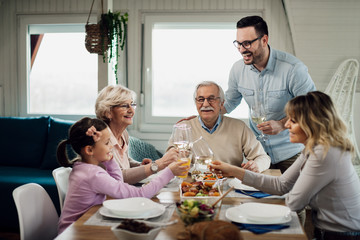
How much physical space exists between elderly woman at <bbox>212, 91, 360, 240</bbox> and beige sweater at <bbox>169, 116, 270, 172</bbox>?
98 cm

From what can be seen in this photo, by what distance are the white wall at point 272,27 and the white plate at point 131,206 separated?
269 centimetres

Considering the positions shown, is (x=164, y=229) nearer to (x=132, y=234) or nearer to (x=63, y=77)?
(x=132, y=234)

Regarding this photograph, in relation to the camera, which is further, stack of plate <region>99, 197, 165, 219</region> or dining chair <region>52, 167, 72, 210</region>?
dining chair <region>52, 167, 72, 210</region>

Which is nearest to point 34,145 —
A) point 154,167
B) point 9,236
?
point 9,236

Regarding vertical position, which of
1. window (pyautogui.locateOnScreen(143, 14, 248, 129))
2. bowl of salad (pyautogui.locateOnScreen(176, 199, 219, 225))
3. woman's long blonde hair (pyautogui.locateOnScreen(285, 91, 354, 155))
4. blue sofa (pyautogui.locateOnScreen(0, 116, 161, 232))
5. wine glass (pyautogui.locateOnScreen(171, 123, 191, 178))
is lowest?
blue sofa (pyautogui.locateOnScreen(0, 116, 161, 232))

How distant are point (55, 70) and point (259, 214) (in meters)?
3.69

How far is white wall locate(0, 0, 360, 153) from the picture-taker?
3.88m

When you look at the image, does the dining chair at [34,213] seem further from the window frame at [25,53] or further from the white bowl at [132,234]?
the window frame at [25,53]

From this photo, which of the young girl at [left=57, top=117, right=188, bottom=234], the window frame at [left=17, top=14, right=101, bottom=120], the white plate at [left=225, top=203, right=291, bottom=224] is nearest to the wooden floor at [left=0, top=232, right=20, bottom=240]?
the window frame at [left=17, top=14, right=101, bottom=120]

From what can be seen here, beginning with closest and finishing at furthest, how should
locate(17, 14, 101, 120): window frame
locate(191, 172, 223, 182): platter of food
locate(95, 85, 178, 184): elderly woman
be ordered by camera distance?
locate(191, 172, 223, 182): platter of food
locate(95, 85, 178, 184): elderly woman
locate(17, 14, 101, 120): window frame

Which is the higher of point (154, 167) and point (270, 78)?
point (270, 78)

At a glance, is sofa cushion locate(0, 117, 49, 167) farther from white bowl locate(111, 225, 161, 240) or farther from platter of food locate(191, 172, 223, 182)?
white bowl locate(111, 225, 161, 240)

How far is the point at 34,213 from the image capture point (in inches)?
71.8

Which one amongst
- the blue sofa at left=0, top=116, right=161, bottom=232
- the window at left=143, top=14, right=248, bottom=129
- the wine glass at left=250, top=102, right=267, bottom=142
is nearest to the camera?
the wine glass at left=250, top=102, right=267, bottom=142
